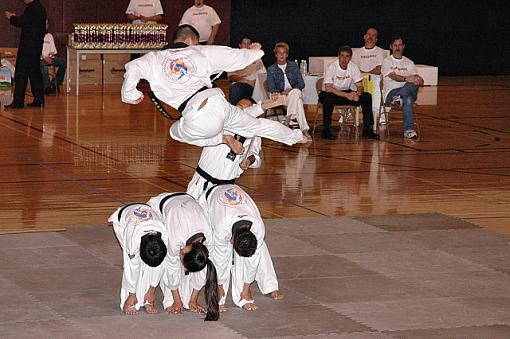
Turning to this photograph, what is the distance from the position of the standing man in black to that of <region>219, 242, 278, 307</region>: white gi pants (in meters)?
10.8

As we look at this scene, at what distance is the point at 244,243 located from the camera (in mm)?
6887

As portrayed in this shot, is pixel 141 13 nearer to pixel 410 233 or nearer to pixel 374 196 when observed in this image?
pixel 374 196

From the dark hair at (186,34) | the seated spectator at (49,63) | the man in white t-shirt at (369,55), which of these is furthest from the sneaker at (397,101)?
the dark hair at (186,34)

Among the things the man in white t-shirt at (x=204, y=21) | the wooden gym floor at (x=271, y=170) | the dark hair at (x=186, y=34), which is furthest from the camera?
the man in white t-shirt at (x=204, y=21)

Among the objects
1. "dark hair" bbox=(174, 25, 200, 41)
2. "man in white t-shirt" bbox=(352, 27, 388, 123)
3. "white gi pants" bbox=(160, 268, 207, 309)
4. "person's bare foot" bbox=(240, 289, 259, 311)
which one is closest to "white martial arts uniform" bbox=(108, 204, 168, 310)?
"white gi pants" bbox=(160, 268, 207, 309)

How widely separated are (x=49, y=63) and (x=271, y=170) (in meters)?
8.13

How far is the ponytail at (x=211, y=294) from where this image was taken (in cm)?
666

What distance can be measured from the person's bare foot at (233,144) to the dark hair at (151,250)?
977 mm

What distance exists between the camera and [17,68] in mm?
17531

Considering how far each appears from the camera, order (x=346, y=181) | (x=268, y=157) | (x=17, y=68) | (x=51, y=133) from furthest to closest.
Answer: (x=17, y=68) < (x=51, y=133) < (x=268, y=157) < (x=346, y=181)

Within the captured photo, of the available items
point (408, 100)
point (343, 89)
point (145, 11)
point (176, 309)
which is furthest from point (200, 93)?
point (145, 11)

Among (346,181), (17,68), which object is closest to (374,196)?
(346,181)

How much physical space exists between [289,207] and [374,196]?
Answer: 107 centimetres

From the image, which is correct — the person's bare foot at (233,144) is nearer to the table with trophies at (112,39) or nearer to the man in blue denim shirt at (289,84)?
the man in blue denim shirt at (289,84)
